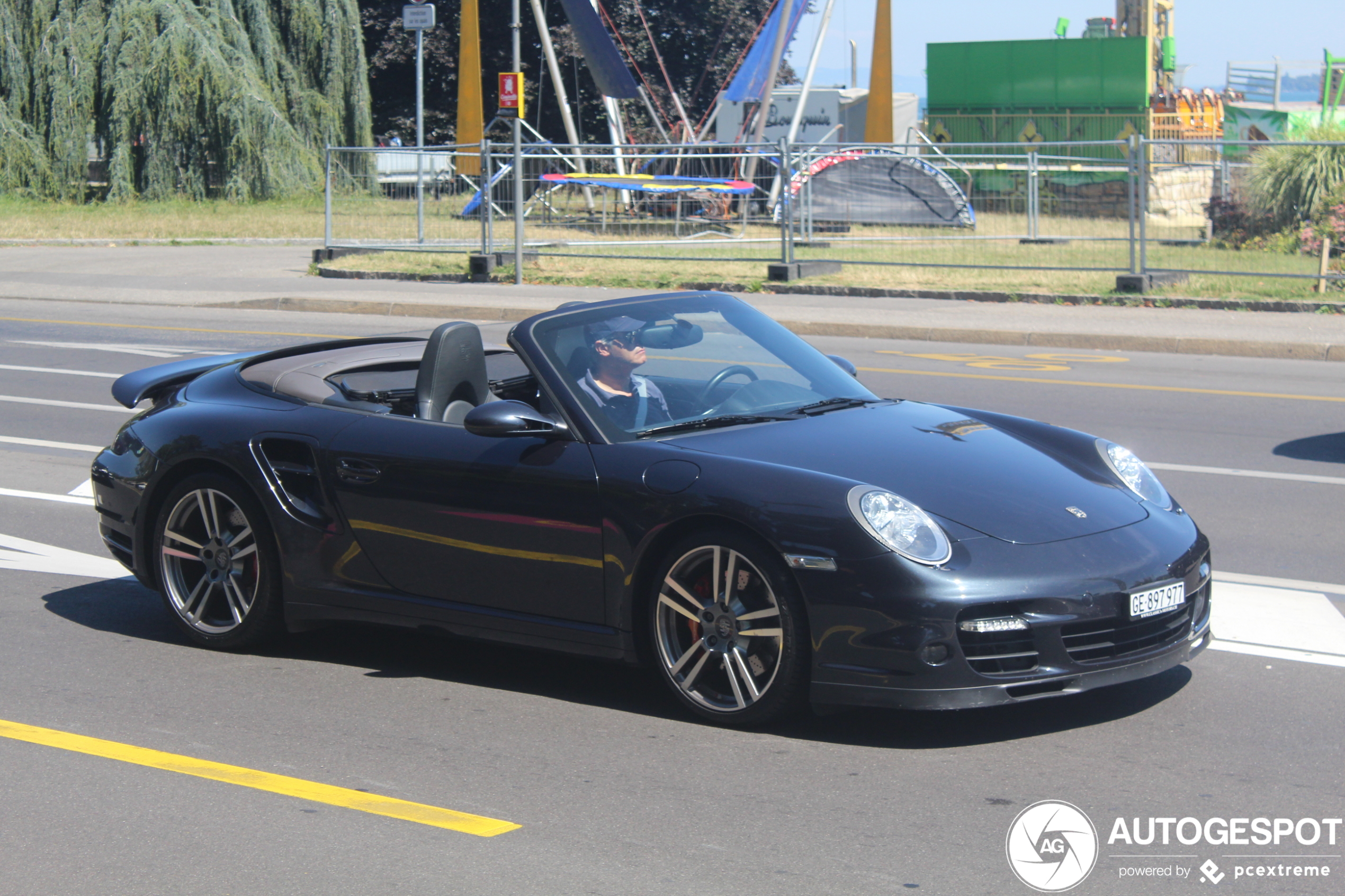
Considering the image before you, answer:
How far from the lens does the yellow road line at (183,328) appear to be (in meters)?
17.1

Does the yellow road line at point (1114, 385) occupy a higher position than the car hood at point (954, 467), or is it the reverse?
the car hood at point (954, 467)

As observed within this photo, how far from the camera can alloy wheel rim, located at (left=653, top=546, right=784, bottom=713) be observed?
4660 mm

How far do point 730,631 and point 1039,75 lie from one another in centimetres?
4237

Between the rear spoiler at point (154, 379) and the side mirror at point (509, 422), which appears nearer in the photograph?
the side mirror at point (509, 422)

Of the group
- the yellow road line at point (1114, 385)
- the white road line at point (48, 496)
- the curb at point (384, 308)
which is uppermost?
the curb at point (384, 308)

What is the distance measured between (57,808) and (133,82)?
31754 mm

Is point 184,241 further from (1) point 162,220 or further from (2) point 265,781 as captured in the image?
(2) point 265,781

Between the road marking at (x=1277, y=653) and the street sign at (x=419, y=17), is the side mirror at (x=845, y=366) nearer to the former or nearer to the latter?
the road marking at (x=1277, y=653)

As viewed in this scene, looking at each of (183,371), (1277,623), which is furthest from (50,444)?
(1277,623)

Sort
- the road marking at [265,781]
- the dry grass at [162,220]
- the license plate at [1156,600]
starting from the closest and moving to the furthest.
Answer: the road marking at [265,781], the license plate at [1156,600], the dry grass at [162,220]

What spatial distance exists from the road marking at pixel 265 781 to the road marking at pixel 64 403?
288 inches

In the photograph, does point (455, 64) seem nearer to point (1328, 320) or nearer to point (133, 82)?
point (133, 82)

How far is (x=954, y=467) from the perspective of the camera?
4957mm

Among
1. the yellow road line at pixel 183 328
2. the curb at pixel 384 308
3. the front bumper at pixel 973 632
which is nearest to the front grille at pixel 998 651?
the front bumper at pixel 973 632
